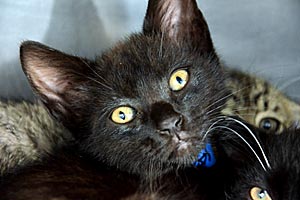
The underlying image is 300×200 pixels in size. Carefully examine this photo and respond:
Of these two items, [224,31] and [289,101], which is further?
[224,31]

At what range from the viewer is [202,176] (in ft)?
6.82

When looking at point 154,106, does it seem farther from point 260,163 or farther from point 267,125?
point 267,125

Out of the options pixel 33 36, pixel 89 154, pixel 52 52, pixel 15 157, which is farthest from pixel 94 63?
pixel 33 36

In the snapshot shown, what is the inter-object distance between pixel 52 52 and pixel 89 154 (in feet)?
1.00

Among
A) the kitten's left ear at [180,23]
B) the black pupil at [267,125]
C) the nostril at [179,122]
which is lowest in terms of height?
the nostril at [179,122]

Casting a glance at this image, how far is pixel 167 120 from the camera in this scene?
191cm

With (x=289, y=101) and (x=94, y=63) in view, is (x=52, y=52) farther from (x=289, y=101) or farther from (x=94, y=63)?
(x=289, y=101)

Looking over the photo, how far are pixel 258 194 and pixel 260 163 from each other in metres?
0.08

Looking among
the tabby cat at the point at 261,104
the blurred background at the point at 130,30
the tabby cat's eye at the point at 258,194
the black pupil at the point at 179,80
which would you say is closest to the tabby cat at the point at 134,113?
the black pupil at the point at 179,80

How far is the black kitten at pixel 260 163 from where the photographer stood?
71.9 inches

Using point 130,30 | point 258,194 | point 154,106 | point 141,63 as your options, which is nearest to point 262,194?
point 258,194

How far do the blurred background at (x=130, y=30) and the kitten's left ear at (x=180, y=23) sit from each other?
1.64 feet

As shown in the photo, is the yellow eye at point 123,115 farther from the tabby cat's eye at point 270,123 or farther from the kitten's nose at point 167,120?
the tabby cat's eye at point 270,123

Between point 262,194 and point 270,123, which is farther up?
point 270,123
